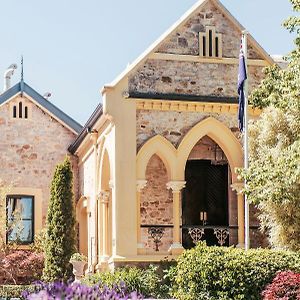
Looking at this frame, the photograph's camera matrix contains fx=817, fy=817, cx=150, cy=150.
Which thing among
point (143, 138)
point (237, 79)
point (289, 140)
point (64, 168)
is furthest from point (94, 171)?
point (289, 140)

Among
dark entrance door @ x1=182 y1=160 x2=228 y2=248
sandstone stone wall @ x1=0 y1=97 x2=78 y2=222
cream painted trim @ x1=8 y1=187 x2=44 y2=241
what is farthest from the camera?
sandstone stone wall @ x1=0 y1=97 x2=78 y2=222

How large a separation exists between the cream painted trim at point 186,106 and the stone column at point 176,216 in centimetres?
227

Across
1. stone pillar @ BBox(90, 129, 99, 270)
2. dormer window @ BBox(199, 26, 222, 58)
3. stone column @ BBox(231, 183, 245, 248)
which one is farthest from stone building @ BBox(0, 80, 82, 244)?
stone column @ BBox(231, 183, 245, 248)

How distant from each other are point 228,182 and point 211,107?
2828 mm

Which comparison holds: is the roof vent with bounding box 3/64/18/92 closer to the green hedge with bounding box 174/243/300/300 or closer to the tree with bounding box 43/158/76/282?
the tree with bounding box 43/158/76/282

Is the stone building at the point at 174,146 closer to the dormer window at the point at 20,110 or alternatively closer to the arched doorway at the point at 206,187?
the arched doorway at the point at 206,187

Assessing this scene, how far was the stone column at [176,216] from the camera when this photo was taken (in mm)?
23938

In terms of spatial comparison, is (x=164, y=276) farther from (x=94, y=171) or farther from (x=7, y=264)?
(x=7, y=264)

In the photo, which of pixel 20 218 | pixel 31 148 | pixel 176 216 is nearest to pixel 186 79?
pixel 176 216

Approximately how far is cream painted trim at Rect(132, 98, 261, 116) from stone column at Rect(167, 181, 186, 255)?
227 cm

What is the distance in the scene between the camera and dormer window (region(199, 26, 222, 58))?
2502 centimetres

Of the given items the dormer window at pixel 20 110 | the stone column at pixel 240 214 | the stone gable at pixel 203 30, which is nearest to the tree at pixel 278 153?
the stone column at pixel 240 214

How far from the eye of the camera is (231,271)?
58.7 ft

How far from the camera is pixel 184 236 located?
2558cm
